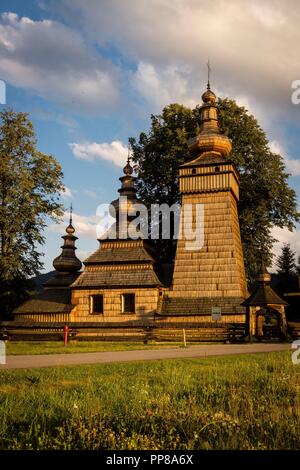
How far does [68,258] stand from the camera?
1532 inches

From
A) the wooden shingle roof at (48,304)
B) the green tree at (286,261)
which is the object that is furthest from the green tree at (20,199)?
the green tree at (286,261)

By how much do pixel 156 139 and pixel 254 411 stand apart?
→ 36.1 m

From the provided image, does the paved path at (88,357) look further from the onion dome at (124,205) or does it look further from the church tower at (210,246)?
the onion dome at (124,205)

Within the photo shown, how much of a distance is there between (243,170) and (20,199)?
19182 mm

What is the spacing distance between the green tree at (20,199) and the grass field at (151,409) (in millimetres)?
21916

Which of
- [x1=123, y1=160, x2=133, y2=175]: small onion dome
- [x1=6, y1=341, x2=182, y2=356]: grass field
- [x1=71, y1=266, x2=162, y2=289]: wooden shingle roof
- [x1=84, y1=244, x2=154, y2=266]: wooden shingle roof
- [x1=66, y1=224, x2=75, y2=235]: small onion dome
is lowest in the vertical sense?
[x1=6, y1=341, x2=182, y2=356]: grass field

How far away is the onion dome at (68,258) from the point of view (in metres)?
38.1

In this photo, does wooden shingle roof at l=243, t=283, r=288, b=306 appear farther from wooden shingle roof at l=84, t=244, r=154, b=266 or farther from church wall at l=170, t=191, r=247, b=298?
wooden shingle roof at l=84, t=244, r=154, b=266

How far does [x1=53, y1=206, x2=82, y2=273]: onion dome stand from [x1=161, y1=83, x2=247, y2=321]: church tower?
1157 centimetres

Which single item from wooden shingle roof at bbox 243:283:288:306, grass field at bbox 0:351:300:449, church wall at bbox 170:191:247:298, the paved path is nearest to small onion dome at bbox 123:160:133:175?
church wall at bbox 170:191:247:298

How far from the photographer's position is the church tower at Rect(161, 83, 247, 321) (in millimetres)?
28797

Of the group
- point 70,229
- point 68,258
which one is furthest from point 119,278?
point 70,229
